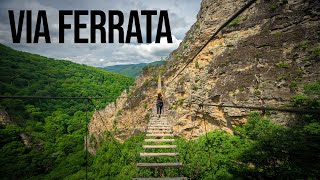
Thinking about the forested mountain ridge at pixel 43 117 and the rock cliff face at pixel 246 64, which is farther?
the forested mountain ridge at pixel 43 117

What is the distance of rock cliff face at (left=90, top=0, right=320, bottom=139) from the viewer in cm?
911

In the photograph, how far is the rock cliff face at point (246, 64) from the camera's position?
9.11 meters

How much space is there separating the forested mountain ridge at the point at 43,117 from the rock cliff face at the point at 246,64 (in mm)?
23375

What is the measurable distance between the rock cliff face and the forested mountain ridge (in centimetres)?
2337

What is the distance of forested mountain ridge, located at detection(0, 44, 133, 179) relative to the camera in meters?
31.8

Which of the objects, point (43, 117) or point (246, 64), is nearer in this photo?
point (246, 64)

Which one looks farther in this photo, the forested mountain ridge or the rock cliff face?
the forested mountain ridge

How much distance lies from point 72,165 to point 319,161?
32.2m

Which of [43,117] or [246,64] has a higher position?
[246,64]

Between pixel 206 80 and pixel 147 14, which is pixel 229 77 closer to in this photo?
pixel 206 80

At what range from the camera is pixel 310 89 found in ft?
25.6

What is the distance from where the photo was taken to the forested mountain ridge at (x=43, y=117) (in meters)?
31.8

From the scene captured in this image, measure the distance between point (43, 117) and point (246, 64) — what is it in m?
49.7

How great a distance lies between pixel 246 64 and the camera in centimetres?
1081
